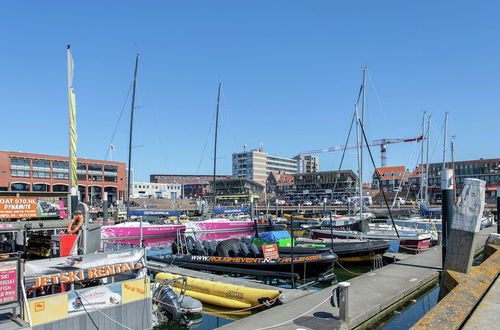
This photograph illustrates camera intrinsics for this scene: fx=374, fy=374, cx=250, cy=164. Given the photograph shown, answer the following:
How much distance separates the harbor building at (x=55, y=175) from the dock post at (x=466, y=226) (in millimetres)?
76957

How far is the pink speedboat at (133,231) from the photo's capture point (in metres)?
35.7

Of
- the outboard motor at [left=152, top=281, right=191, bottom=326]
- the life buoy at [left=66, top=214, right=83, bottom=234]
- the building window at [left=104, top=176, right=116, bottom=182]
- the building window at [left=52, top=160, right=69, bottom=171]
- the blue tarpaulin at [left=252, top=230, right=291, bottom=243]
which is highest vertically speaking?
the building window at [left=52, top=160, right=69, bottom=171]

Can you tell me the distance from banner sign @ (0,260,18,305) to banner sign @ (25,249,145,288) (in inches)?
35.8

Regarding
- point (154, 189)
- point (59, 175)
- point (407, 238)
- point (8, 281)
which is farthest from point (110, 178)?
point (8, 281)

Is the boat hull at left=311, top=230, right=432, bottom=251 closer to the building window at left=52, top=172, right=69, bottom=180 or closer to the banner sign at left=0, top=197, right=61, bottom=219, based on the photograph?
the banner sign at left=0, top=197, right=61, bottom=219

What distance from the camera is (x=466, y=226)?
13.0 meters

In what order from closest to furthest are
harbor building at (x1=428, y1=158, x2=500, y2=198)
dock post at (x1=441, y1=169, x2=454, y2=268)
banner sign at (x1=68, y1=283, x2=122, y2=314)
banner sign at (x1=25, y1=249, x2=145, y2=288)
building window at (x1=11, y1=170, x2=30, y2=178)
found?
banner sign at (x1=25, y1=249, x2=145, y2=288) < banner sign at (x1=68, y1=283, x2=122, y2=314) < dock post at (x1=441, y1=169, x2=454, y2=268) < building window at (x1=11, y1=170, x2=30, y2=178) < harbor building at (x1=428, y1=158, x2=500, y2=198)

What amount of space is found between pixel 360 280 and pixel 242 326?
6852mm

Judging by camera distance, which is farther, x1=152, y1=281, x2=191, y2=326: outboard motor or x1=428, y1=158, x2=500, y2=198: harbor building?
x1=428, y1=158, x2=500, y2=198: harbor building

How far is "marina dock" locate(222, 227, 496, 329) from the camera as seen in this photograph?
9.75 m

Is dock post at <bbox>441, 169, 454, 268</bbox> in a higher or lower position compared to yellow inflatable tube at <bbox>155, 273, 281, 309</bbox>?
higher

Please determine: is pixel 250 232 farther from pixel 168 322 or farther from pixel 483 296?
pixel 483 296

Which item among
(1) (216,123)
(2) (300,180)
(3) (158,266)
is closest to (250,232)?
(1) (216,123)

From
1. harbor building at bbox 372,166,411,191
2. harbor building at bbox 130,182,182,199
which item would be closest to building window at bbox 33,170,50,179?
harbor building at bbox 130,182,182,199
